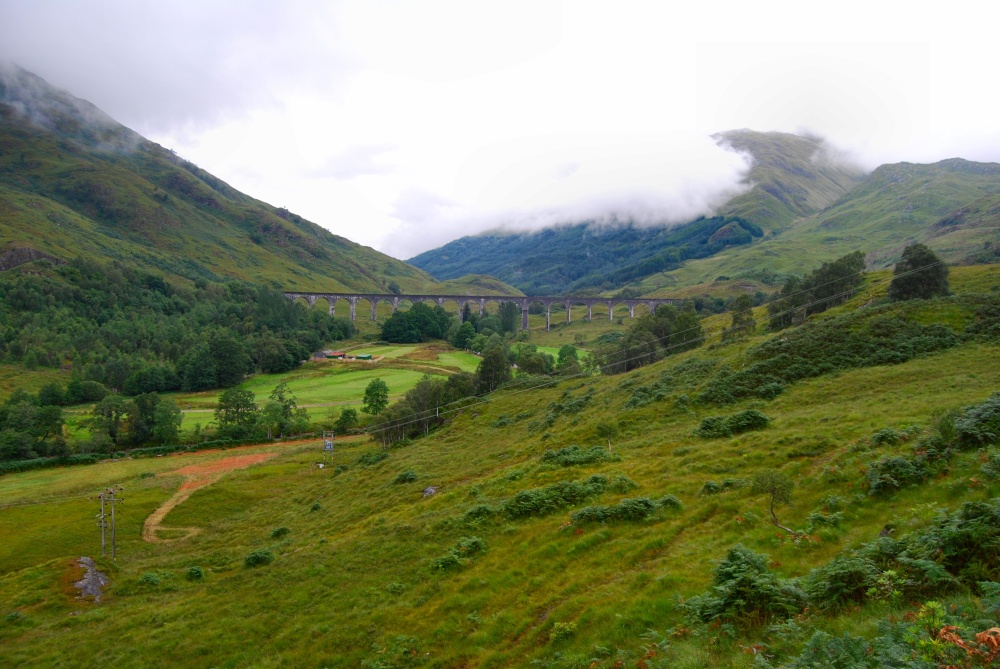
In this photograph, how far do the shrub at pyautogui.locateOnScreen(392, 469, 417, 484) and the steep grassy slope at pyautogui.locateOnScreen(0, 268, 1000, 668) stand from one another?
0.79ft

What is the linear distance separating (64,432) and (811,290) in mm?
126204

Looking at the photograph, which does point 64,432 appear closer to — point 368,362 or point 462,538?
point 368,362

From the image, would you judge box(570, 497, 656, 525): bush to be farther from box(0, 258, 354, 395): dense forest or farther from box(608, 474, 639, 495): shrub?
box(0, 258, 354, 395): dense forest

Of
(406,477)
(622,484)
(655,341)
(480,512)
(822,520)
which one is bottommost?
(406,477)

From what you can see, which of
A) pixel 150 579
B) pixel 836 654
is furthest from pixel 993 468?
pixel 150 579

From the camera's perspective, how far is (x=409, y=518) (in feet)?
105

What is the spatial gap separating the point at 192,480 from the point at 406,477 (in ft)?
132

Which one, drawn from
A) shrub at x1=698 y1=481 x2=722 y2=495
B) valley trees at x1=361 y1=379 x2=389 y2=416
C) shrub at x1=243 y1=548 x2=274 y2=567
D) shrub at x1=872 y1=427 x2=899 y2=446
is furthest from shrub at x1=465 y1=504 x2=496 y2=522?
valley trees at x1=361 y1=379 x2=389 y2=416

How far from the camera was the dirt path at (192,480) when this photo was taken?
4942 cm

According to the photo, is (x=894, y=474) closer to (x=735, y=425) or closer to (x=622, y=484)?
(x=622, y=484)

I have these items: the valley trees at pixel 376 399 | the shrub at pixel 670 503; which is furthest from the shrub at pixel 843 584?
the valley trees at pixel 376 399

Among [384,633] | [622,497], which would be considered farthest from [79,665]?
[622,497]

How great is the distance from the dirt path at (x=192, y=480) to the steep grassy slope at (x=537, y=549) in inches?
51.0

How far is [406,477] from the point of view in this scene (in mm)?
44688
